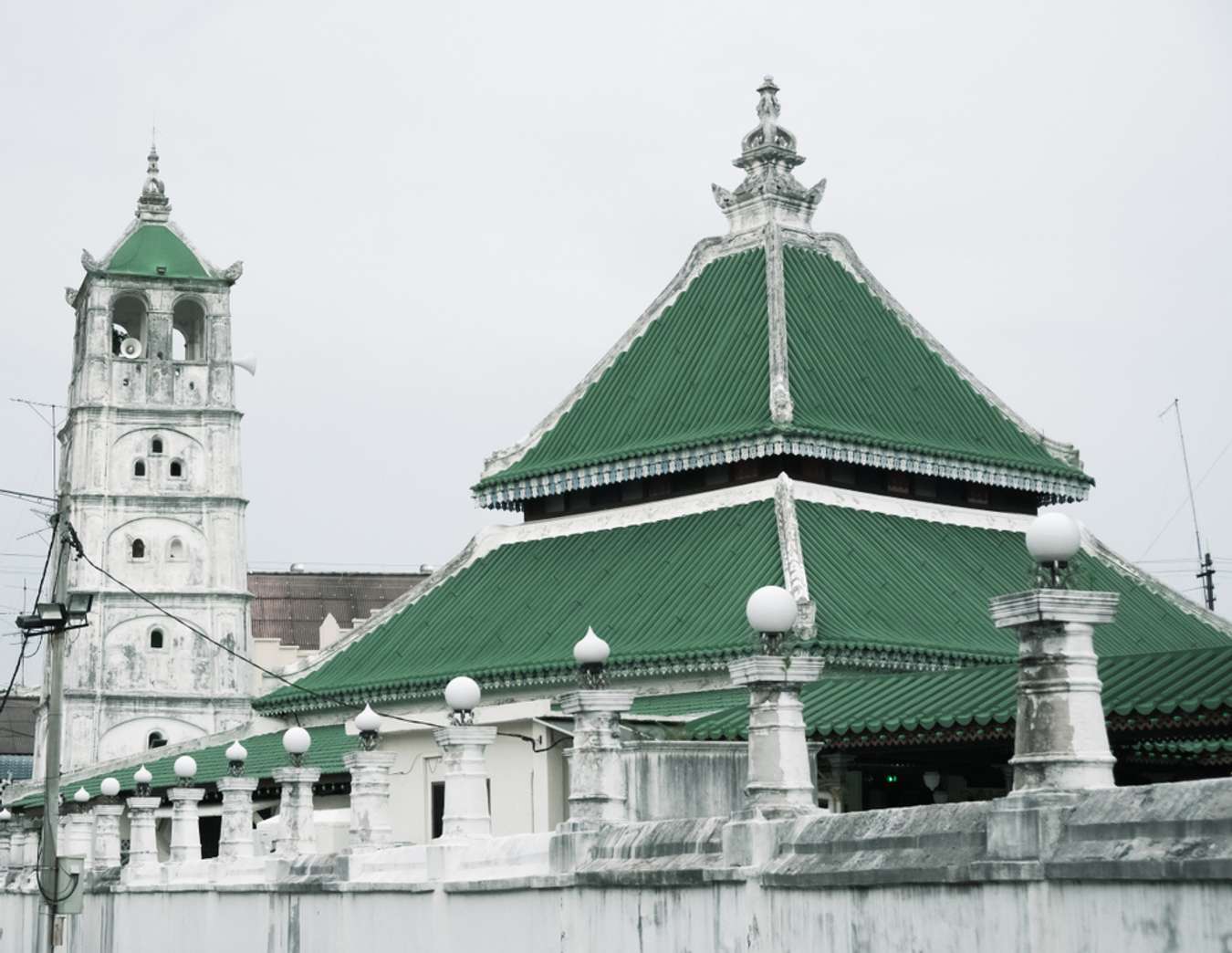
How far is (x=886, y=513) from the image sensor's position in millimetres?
39656

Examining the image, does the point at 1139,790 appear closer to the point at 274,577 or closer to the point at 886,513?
the point at 886,513

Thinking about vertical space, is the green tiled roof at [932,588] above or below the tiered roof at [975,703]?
above

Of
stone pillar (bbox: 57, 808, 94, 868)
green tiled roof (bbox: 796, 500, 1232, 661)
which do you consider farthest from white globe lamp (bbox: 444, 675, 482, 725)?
stone pillar (bbox: 57, 808, 94, 868)

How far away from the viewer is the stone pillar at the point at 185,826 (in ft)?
120

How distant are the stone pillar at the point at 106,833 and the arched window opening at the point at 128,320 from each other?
1976 inches

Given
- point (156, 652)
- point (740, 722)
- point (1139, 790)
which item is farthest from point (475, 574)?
point (156, 652)

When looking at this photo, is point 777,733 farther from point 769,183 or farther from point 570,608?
point 769,183

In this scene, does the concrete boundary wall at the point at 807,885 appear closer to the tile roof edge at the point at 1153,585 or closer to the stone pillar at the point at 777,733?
the stone pillar at the point at 777,733

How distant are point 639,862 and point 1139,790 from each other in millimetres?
7914

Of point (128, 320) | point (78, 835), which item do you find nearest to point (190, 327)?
point (128, 320)

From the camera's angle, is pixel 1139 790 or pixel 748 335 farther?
pixel 748 335

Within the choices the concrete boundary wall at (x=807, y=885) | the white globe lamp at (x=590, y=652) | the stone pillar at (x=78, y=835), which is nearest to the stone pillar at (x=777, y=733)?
the concrete boundary wall at (x=807, y=885)

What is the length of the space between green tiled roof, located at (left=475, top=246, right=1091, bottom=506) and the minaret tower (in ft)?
153

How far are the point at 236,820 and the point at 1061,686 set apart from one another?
69.5 ft
